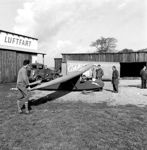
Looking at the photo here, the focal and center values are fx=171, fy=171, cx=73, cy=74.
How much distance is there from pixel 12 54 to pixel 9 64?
4.41ft

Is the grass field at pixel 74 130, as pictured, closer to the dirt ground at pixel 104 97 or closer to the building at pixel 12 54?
the dirt ground at pixel 104 97

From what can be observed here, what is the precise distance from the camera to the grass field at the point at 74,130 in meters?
3.71

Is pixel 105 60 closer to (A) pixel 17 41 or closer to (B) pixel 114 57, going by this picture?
(B) pixel 114 57

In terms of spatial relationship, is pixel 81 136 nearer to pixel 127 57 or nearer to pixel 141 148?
pixel 141 148

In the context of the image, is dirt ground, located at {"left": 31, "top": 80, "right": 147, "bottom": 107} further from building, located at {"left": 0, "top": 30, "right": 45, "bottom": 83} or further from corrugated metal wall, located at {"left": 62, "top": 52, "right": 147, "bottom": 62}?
corrugated metal wall, located at {"left": 62, "top": 52, "right": 147, "bottom": 62}

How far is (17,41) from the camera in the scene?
939 inches

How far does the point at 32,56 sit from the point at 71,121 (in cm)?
1997

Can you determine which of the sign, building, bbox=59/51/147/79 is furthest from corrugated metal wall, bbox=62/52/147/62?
the sign

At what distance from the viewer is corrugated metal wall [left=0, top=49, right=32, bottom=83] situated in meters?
19.2

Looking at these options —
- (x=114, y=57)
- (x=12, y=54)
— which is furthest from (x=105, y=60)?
(x=12, y=54)

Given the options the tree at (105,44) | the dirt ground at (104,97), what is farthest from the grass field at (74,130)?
the tree at (105,44)

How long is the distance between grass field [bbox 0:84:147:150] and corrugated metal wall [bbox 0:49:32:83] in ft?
46.1

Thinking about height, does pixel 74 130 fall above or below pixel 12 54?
below

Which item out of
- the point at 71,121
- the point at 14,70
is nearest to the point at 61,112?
the point at 71,121
